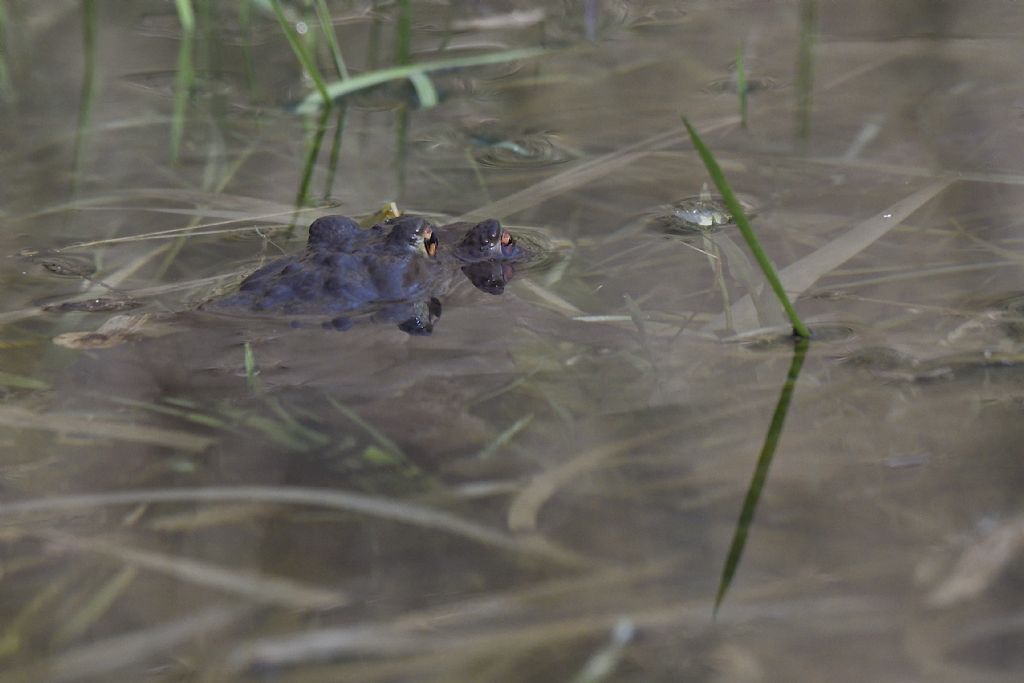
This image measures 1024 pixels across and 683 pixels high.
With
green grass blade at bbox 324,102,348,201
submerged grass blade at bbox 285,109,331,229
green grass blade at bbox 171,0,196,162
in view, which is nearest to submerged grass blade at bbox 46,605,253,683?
submerged grass blade at bbox 285,109,331,229

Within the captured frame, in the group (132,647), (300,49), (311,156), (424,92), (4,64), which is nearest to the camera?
(132,647)

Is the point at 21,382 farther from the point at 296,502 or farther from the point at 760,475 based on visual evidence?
the point at 760,475

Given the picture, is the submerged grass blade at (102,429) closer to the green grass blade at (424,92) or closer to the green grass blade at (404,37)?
the green grass blade at (424,92)

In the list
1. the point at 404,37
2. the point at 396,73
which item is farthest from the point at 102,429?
the point at 404,37

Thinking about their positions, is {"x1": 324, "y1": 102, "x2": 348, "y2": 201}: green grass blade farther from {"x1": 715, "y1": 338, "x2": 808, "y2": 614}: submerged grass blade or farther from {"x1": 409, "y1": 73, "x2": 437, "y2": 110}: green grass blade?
{"x1": 715, "y1": 338, "x2": 808, "y2": 614}: submerged grass blade

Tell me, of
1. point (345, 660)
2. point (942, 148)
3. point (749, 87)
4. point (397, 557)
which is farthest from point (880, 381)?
point (749, 87)

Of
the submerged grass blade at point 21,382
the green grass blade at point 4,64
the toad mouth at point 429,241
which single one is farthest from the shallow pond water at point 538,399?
the green grass blade at point 4,64

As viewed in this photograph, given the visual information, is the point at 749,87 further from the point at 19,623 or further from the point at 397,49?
the point at 19,623
